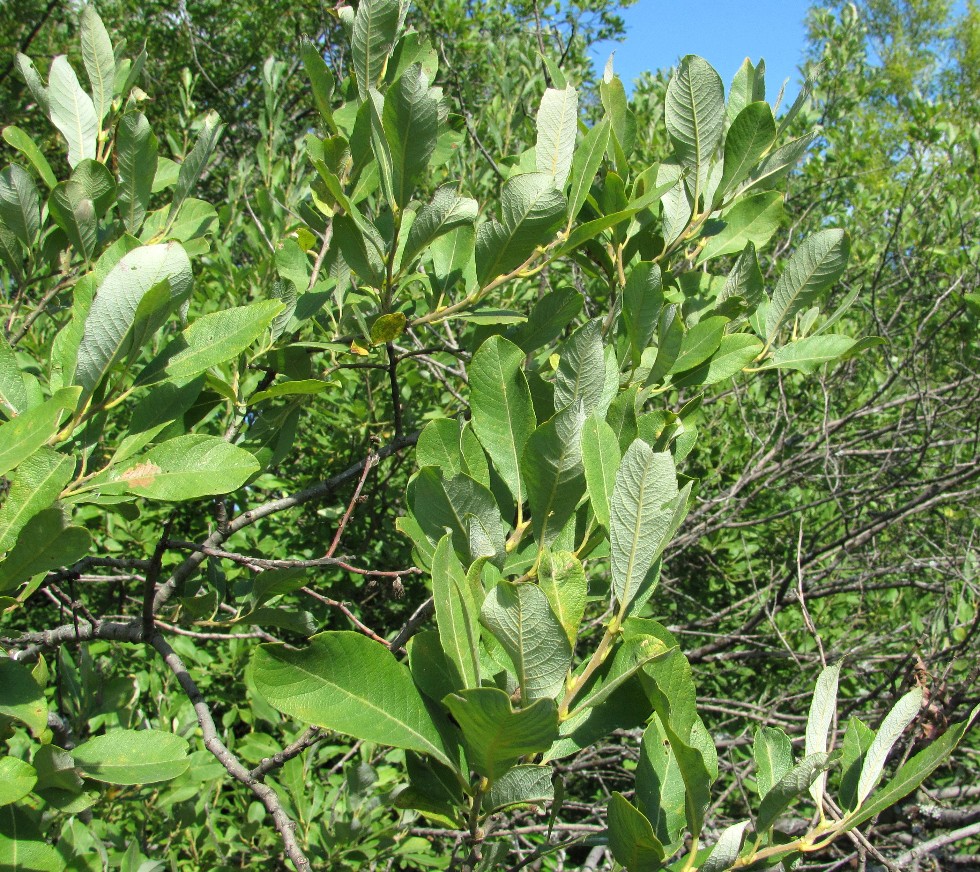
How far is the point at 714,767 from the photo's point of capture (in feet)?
3.02

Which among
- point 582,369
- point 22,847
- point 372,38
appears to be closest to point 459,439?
point 582,369

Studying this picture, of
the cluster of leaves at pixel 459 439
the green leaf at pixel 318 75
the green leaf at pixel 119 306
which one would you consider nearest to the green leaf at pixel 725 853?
the cluster of leaves at pixel 459 439

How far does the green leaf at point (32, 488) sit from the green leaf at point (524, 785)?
0.60 m

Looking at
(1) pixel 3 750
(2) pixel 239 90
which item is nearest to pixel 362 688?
(1) pixel 3 750

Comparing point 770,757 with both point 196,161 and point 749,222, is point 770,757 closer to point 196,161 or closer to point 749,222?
point 749,222

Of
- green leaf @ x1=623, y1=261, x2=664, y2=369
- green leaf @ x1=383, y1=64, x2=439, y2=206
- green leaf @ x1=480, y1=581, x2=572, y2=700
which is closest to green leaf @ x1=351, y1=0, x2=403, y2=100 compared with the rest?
green leaf @ x1=383, y1=64, x2=439, y2=206

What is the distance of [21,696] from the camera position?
3.02 ft

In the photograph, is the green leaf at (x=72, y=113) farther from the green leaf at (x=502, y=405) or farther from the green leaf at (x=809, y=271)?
the green leaf at (x=809, y=271)

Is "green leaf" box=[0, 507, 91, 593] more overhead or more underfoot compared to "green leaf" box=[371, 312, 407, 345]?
more underfoot

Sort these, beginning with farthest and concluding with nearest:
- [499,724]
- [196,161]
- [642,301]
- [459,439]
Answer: [196,161] < [642,301] < [459,439] < [499,724]

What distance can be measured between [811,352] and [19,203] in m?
1.48

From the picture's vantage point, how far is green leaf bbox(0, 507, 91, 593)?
885 millimetres

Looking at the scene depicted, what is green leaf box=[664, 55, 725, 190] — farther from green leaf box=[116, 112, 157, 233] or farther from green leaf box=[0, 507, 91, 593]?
green leaf box=[0, 507, 91, 593]

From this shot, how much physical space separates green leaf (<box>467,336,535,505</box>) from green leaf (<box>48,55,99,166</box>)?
1015mm
